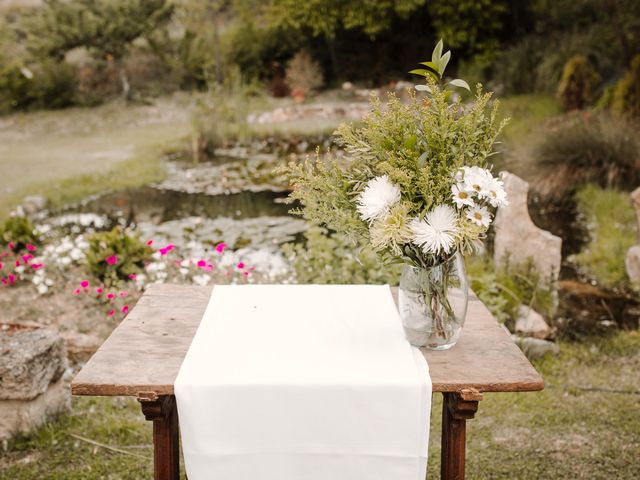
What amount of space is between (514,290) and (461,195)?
2596 mm

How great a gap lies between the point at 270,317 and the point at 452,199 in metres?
0.72

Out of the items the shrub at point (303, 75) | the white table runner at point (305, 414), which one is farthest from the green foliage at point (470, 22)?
the white table runner at point (305, 414)

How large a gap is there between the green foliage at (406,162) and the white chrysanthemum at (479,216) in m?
0.04

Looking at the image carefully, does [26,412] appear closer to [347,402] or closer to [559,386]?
[347,402]

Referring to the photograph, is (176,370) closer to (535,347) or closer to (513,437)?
(513,437)

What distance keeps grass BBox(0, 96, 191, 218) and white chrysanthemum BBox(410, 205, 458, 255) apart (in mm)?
5616

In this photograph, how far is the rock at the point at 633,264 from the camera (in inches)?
177

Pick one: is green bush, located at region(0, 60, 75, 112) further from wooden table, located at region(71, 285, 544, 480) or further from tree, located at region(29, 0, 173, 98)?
wooden table, located at region(71, 285, 544, 480)

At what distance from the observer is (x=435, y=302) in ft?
5.95

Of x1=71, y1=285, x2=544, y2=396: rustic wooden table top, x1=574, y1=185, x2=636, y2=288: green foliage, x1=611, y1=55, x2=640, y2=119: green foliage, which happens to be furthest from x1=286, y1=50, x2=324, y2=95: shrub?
x1=71, y1=285, x2=544, y2=396: rustic wooden table top

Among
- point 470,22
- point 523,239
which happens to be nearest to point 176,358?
point 523,239

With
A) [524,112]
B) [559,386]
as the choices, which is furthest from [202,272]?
[524,112]

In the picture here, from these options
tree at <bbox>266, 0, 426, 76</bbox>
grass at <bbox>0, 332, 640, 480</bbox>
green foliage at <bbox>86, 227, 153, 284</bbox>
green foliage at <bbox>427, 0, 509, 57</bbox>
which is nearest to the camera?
grass at <bbox>0, 332, 640, 480</bbox>

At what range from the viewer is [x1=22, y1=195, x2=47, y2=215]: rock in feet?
21.2
